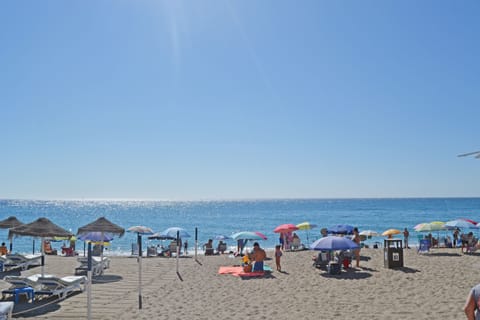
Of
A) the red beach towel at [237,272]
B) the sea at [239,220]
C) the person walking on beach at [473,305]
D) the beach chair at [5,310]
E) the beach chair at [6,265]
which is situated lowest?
the sea at [239,220]

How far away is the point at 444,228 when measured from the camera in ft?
Answer: 69.0

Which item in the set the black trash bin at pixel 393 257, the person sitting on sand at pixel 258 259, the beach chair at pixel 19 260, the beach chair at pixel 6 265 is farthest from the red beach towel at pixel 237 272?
the beach chair at pixel 6 265

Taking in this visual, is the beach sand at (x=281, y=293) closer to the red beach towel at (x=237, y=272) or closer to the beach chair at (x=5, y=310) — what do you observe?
the red beach towel at (x=237, y=272)

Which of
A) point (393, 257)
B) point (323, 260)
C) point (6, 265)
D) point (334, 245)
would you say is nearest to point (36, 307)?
point (6, 265)

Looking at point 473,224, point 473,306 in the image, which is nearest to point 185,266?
point 473,306

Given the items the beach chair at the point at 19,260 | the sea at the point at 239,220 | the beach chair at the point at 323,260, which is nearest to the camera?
the beach chair at the point at 323,260

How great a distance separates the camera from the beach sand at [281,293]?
8.60m

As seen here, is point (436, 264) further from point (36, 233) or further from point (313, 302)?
point (36, 233)

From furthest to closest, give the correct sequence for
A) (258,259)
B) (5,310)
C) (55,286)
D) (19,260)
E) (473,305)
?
(19,260)
(258,259)
(55,286)
(5,310)
(473,305)

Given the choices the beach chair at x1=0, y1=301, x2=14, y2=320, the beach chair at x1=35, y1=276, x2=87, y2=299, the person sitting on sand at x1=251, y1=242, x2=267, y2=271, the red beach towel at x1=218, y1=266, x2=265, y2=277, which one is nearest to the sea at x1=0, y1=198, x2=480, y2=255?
the red beach towel at x1=218, y1=266, x2=265, y2=277

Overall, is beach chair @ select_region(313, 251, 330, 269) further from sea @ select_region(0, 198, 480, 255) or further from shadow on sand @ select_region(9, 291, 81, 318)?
sea @ select_region(0, 198, 480, 255)

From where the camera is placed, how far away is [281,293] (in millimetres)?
10727

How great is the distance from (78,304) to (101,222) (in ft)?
13.0

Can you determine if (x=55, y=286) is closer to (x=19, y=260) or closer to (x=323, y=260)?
(x=19, y=260)
